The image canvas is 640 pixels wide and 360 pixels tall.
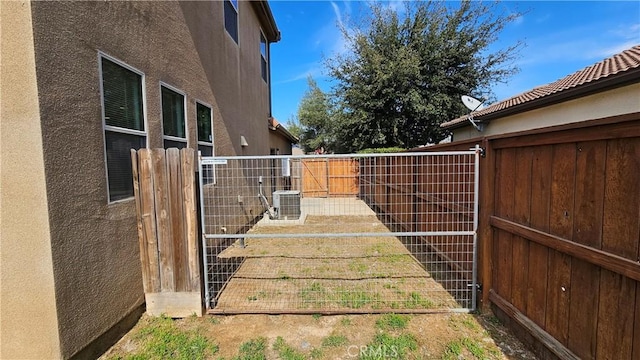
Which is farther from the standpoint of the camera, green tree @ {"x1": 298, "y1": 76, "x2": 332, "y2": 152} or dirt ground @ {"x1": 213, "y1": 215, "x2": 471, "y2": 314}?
green tree @ {"x1": 298, "y1": 76, "x2": 332, "y2": 152}

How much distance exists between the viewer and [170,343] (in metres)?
2.78

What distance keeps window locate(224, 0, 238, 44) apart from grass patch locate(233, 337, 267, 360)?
6434 mm

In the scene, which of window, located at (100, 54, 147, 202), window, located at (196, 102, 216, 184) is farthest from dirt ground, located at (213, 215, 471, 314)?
window, located at (100, 54, 147, 202)

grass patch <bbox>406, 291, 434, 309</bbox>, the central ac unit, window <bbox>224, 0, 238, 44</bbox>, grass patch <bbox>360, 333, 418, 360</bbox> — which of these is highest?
window <bbox>224, 0, 238, 44</bbox>

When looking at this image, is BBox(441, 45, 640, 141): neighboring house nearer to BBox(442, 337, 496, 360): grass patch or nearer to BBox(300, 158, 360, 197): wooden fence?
BBox(442, 337, 496, 360): grass patch

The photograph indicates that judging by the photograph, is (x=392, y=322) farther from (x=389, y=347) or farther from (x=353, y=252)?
(x=353, y=252)

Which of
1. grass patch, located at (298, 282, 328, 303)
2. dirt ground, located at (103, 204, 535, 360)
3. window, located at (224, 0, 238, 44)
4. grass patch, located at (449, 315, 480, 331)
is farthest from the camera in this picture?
window, located at (224, 0, 238, 44)

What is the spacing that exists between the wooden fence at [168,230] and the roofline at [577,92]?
604 centimetres

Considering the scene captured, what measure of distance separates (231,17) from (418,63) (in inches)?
316

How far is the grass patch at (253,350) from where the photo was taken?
8.38 feet

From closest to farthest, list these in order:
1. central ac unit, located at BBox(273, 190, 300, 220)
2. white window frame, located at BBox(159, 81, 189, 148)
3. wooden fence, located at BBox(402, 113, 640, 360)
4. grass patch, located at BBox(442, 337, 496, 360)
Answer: wooden fence, located at BBox(402, 113, 640, 360), grass patch, located at BBox(442, 337, 496, 360), white window frame, located at BBox(159, 81, 189, 148), central ac unit, located at BBox(273, 190, 300, 220)

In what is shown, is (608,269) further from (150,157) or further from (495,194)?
(150,157)

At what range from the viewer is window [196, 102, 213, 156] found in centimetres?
515

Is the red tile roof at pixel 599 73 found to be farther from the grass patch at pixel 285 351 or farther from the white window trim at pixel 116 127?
the white window trim at pixel 116 127
